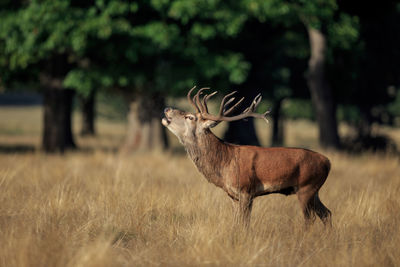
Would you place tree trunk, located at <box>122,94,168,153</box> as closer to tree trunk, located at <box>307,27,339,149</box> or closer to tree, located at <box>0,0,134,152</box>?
tree, located at <box>0,0,134,152</box>

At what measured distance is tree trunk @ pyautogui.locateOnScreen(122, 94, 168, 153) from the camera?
1633 cm

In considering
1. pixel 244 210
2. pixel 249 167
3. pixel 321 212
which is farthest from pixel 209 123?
pixel 321 212

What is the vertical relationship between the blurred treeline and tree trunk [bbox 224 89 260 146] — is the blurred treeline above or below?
above

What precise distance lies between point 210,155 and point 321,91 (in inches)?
411

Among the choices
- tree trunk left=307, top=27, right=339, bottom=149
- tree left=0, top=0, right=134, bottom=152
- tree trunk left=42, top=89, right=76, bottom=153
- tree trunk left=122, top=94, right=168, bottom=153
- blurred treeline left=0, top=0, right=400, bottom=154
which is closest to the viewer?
tree left=0, top=0, right=134, bottom=152

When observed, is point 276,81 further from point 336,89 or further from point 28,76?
point 28,76

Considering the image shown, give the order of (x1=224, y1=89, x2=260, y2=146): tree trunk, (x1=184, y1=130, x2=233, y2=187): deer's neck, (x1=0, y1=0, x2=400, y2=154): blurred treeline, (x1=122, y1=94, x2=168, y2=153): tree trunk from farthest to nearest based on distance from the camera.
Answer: (x1=224, y1=89, x2=260, y2=146): tree trunk → (x1=122, y1=94, x2=168, y2=153): tree trunk → (x1=0, y1=0, x2=400, y2=154): blurred treeline → (x1=184, y1=130, x2=233, y2=187): deer's neck

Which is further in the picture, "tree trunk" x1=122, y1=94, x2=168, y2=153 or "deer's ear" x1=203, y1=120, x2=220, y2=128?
"tree trunk" x1=122, y1=94, x2=168, y2=153

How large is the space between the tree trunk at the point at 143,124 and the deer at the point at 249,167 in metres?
10.4

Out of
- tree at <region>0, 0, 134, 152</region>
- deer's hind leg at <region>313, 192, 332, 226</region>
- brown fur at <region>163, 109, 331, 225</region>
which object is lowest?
deer's hind leg at <region>313, 192, 332, 226</region>

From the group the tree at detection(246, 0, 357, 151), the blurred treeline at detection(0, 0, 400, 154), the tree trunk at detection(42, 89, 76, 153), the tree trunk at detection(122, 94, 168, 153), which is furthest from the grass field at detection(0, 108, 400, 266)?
the tree trunk at detection(122, 94, 168, 153)

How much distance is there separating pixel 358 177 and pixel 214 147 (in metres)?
5.84

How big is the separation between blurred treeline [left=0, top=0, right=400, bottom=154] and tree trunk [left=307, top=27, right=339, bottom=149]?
0.03 meters

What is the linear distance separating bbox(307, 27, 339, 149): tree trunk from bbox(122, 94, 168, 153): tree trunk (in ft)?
15.6
